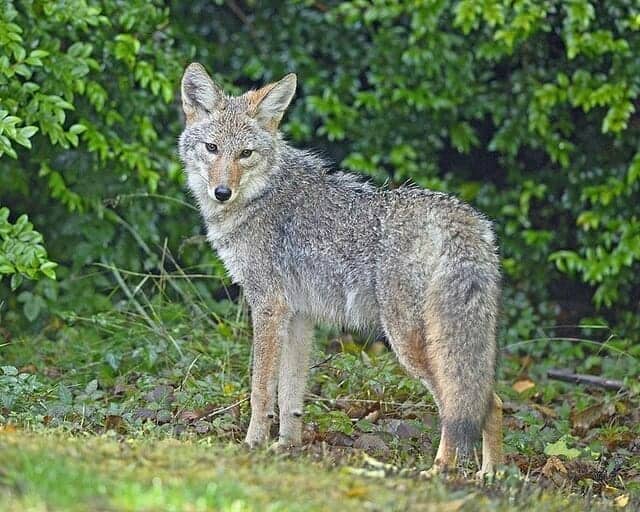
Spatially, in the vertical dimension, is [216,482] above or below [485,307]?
below

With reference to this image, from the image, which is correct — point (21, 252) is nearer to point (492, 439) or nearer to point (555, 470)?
point (492, 439)

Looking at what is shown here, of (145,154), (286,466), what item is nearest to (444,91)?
(145,154)

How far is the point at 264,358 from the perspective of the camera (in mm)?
6746

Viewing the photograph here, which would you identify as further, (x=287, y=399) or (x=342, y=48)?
(x=342, y=48)

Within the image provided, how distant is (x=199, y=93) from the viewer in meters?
7.26

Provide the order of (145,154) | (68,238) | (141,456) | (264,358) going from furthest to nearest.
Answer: (68,238), (145,154), (264,358), (141,456)

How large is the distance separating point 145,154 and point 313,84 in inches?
75.3

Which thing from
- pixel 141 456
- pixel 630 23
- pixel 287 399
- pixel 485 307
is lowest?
pixel 287 399

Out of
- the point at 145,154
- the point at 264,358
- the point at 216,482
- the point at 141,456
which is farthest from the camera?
the point at 145,154

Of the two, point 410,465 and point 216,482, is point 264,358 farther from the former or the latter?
point 216,482

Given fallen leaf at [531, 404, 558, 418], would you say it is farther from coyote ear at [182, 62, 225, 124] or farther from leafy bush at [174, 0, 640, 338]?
coyote ear at [182, 62, 225, 124]

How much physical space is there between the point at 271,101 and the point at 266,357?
5.53 ft

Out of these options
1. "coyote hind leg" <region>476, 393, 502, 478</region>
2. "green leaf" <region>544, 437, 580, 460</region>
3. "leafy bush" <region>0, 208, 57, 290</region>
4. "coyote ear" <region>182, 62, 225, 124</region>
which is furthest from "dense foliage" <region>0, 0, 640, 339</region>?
"coyote hind leg" <region>476, 393, 502, 478</region>

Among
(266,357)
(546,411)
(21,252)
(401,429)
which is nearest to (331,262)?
(266,357)
